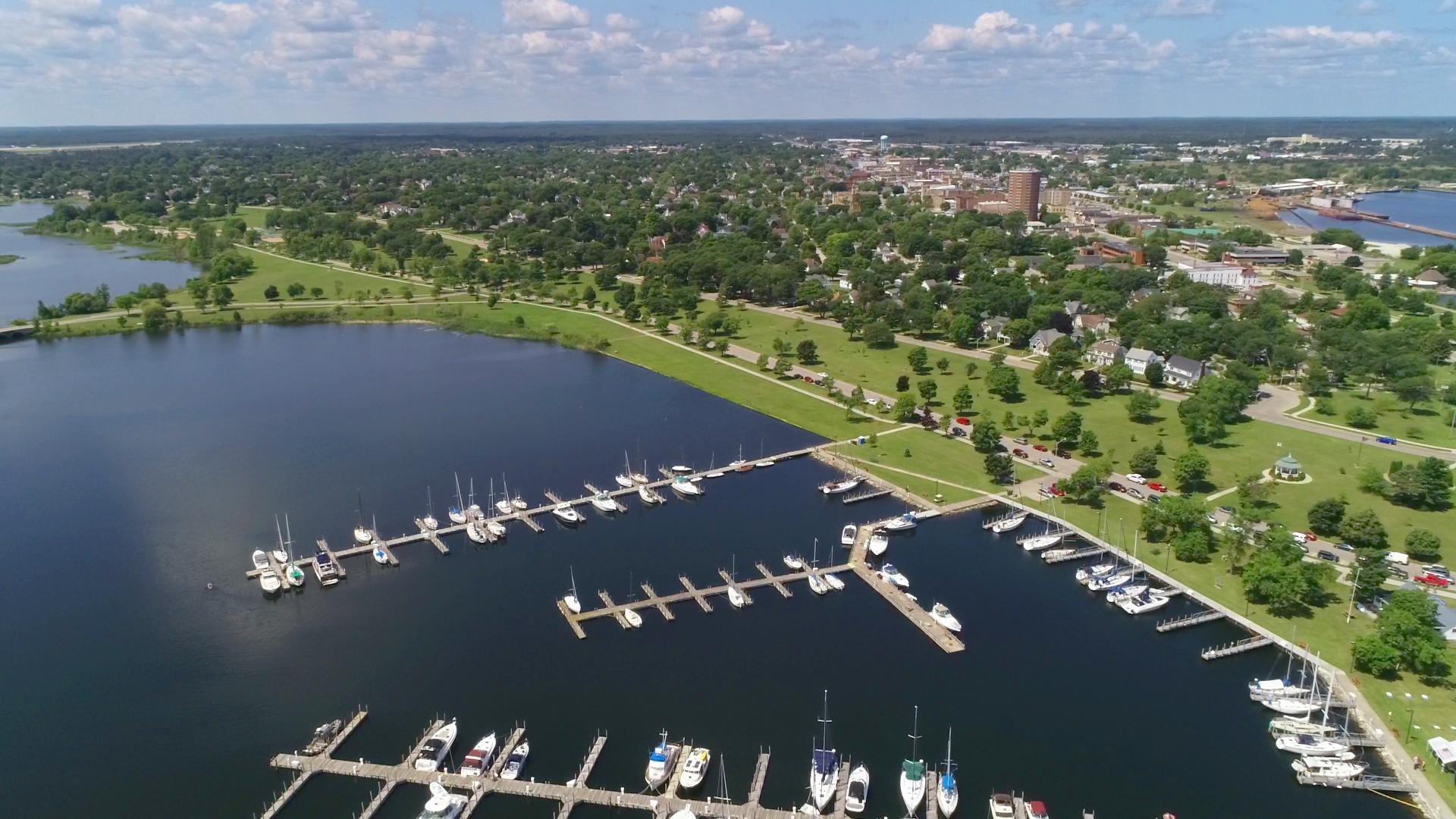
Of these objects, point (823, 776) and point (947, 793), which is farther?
point (823, 776)

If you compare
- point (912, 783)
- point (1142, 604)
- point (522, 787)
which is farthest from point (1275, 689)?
point (522, 787)

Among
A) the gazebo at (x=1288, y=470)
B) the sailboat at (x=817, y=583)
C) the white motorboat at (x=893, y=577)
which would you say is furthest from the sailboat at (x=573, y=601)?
the gazebo at (x=1288, y=470)

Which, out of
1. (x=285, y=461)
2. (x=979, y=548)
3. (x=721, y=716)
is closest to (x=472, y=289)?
(x=285, y=461)

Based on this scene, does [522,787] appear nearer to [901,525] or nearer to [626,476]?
[901,525]

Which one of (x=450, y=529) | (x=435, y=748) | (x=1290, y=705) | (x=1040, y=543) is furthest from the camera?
(x=450, y=529)

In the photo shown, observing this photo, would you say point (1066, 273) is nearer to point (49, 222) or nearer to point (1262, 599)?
point (1262, 599)

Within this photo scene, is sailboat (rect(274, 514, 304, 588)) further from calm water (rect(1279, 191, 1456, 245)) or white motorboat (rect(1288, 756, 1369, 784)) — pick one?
calm water (rect(1279, 191, 1456, 245))
